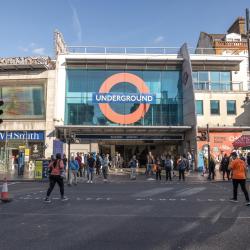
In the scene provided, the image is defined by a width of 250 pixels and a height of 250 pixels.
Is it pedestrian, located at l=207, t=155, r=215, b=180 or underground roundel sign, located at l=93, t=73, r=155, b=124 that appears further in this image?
underground roundel sign, located at l=93, t=73, r=155, b=124

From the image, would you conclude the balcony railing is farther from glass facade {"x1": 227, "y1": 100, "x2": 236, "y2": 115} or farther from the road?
the road

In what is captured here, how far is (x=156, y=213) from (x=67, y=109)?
89.8 ft

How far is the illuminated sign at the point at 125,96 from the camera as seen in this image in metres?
35.8

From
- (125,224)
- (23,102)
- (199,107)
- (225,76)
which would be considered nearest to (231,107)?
(199,107)

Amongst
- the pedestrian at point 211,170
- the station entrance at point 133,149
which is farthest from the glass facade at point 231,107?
the pedestrian at point 211,170

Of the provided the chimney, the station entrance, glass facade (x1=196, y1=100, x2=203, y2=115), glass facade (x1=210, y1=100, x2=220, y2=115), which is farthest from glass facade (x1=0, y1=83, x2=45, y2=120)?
the chimney

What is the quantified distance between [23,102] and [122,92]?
955 cm

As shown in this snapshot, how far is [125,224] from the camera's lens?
818cm

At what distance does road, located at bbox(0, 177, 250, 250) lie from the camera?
6.48 m

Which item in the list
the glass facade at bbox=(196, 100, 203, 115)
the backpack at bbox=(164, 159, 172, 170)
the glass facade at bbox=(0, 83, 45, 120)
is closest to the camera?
the backpack at bbox=(164, 159, 172, 170)

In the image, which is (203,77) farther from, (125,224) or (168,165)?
(125,224)

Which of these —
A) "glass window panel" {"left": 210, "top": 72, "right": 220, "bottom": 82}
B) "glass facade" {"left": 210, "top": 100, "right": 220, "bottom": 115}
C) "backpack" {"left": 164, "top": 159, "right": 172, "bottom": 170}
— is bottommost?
"backpack" {"left": 164, "top": 159, "right": 172, "bottom": 170}

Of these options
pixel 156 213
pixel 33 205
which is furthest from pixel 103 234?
pixel 33 205

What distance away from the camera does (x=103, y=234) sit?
7180mm
